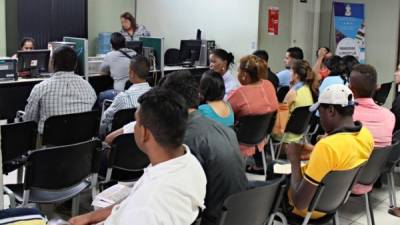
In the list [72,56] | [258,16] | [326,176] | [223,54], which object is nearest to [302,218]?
[326,176]

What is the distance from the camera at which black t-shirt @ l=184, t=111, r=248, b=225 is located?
7.23 feet

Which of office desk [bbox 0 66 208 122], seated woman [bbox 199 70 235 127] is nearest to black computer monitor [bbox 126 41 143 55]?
office desk [bbox 0 66 208 122]

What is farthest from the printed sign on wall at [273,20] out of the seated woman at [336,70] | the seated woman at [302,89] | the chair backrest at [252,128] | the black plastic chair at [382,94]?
the chair backrest at [252,128]

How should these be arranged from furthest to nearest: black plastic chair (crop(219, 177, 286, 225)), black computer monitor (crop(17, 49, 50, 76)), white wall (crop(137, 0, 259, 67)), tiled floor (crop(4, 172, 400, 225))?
white wall (crop(137, 0, 259, 67)) < black computer monitor (crop(17, 49, 50, 76)) < tiled floor (crop(4, 172, 400, 225)) < black plastic chair (crop(219, 177, 286, 225))

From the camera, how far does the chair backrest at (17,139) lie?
298 cm

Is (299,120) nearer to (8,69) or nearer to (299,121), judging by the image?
(299,121)

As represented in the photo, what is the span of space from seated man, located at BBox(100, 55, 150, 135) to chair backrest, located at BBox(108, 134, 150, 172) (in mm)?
688

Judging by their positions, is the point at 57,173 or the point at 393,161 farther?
the point at 393,161

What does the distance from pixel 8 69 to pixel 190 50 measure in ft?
10.6

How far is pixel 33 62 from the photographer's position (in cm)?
524

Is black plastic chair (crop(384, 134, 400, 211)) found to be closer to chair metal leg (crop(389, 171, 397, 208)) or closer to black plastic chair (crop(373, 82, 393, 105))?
chair metal leg (crop(389, 171, 397, 208))

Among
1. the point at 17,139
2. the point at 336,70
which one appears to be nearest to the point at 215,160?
the point at 17,139

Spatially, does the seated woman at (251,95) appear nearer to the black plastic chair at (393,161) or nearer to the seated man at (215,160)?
the black plastic chair at (393,161)

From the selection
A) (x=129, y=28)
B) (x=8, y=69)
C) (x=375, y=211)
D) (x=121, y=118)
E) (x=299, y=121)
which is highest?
(x=129, y=28)
